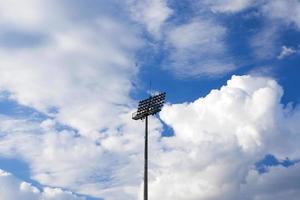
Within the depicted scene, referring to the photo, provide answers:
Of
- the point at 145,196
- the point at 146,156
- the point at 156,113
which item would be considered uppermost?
the point at 156,113

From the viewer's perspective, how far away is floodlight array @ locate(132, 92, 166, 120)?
343 ft

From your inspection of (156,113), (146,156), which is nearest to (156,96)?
(156,113)

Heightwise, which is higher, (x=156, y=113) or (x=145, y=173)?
(x=156, y=113)

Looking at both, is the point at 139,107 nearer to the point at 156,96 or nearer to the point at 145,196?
the point at 156,96

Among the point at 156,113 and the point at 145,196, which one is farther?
the point at 156,113

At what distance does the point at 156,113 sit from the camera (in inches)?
4144

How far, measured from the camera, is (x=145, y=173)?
3856 inches

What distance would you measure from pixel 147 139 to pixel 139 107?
6.14 m

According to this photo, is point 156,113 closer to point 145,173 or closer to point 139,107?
point 139,107

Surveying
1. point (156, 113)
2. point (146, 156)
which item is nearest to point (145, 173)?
point (146, 156)

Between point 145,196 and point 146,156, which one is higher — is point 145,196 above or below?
below

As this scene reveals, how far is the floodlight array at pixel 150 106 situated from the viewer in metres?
105

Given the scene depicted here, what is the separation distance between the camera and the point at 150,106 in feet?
345

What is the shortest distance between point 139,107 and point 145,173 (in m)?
11.7
